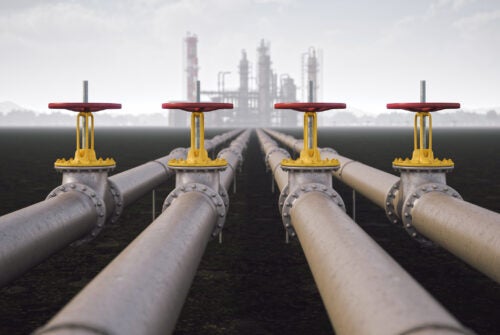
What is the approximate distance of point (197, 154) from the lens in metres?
6.55

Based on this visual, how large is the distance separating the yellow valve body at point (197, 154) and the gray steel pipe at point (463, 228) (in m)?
2.28

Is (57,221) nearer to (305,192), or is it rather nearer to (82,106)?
(82,106)

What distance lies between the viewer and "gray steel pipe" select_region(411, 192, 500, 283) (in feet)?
14.6

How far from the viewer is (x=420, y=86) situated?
7.05m

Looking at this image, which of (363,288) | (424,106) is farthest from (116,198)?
(363,288)

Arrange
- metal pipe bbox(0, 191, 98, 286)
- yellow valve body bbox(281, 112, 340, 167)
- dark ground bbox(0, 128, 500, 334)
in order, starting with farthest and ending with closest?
yellow valve body bbox(281, 112, 340, 167) < dark ground bbox(0, 128, 500, 334) < metal pipe bbox(0, 191, 98, 286)

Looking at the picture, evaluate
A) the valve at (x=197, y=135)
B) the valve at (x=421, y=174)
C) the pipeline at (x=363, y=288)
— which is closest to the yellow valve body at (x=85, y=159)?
the valve at (x=197, y=135)

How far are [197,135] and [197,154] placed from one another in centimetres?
26

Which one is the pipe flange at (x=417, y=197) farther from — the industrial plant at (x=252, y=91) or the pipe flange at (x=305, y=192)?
the industrial plant at (x=252, y=91)

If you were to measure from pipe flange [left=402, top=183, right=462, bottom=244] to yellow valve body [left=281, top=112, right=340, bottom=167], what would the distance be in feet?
3.32

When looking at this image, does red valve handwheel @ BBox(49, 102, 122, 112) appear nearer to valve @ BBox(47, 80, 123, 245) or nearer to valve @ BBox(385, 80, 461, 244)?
valve @ BBox(47, 80, 123, 245)

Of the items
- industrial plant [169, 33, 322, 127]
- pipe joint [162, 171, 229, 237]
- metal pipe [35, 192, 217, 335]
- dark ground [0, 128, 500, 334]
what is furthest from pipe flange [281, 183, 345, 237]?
industrial plant [169, 33, 322, 127]

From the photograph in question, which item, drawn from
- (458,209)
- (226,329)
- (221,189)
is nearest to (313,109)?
(221,189)

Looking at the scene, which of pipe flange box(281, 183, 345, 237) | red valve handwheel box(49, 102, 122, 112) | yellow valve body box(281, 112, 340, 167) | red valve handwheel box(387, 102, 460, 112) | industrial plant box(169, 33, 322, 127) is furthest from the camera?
industrial plant box(169, 33, 322, 127)
